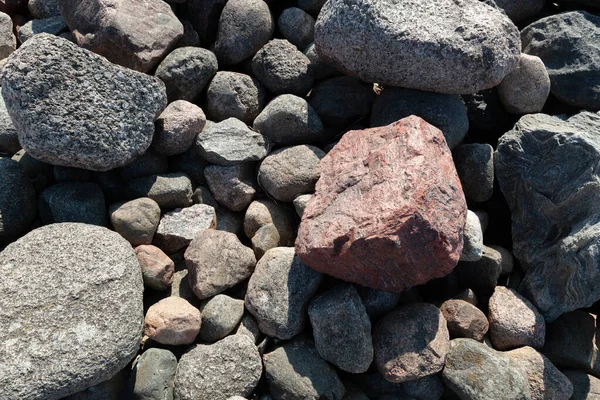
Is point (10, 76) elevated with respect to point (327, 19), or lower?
lower

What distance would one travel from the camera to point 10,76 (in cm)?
249

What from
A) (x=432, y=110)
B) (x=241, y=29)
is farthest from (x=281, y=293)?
(x=241, y=29)

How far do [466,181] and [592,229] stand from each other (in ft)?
2.33

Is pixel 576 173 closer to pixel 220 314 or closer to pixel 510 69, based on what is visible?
pixel 510 69

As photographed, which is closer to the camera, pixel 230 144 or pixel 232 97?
pixel 230 144

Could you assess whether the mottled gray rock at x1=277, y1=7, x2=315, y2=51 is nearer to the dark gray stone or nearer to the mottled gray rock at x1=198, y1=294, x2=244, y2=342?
the dark gray stone

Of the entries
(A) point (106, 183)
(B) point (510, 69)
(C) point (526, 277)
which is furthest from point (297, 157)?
(C) point (526, 277)

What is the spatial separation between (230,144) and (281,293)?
0.94m

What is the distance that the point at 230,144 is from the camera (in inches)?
117

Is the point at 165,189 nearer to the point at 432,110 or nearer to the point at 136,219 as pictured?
the point at 136,219

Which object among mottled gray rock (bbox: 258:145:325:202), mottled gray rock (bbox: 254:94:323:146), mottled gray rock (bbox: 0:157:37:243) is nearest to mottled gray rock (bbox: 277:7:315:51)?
mottled gray rock (bbox: 254:94:323:146)

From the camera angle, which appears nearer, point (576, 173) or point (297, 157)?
point (576, 173)

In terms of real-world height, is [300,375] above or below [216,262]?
below

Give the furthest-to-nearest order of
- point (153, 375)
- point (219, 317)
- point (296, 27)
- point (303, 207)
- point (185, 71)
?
1. point (296, 27)
2. point (185, 71)
3. point (303, 207)
4. point (219, 317)
5. point (153, 375)
